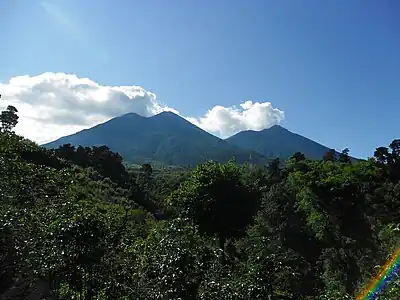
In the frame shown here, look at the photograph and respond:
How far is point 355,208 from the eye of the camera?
3456 cm

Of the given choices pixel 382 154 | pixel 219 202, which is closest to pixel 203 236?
pixel 219 202

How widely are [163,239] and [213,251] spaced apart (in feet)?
4.10

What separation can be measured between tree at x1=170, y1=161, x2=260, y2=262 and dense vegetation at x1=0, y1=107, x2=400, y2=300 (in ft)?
0.15

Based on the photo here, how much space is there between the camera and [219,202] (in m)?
16.3

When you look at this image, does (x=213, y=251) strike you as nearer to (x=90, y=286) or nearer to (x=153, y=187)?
(x=90, y=286)

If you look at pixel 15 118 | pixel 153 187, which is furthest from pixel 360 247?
pixel 15 118

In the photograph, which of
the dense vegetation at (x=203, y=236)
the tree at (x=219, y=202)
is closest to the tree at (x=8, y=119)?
the dense vegetation at (x=203, y=236)

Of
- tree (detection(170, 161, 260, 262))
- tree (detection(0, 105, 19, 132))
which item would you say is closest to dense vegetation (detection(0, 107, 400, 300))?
tree (detection(170, 161, 260, 262))

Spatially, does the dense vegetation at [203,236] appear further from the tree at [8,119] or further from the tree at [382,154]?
the tree at [8,119]

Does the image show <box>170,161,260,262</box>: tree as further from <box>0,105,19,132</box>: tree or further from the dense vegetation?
<box>0,105,19,132</box>: tree

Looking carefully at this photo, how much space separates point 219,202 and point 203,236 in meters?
1.54

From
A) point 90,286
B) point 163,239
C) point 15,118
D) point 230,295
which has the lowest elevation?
point 90,286

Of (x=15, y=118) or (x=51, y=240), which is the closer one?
(x=51, y=240)

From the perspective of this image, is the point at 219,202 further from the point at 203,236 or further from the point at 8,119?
the point at 8,119
